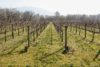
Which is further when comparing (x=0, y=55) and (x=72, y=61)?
(x=0, y=55)

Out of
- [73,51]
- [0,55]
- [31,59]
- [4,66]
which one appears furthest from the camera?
[73,51]

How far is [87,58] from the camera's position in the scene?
55.4 ft

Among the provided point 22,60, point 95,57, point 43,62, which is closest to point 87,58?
point 95,57

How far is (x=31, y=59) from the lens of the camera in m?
16.4

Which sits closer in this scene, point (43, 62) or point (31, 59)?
point (43, 62)

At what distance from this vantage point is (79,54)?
18.6 meters

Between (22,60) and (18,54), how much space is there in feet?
8.04

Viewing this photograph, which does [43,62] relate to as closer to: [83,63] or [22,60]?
[22,60]

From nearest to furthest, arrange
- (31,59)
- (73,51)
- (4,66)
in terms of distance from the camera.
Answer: (4,66) < (31,59) < (73,51)

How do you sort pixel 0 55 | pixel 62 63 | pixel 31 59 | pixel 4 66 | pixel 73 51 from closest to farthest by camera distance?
pixel 4 66 < pixel 62 63 < pixel 31 59 < pixel 0 55 < pixel 73 51

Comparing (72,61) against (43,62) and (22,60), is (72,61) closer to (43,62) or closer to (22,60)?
(43,62)

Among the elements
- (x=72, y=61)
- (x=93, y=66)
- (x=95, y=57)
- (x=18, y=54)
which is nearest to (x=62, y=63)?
(x=72, y=61)

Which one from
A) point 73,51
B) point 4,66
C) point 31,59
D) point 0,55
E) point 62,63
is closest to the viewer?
point 4,66

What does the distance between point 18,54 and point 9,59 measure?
2.04 metres
